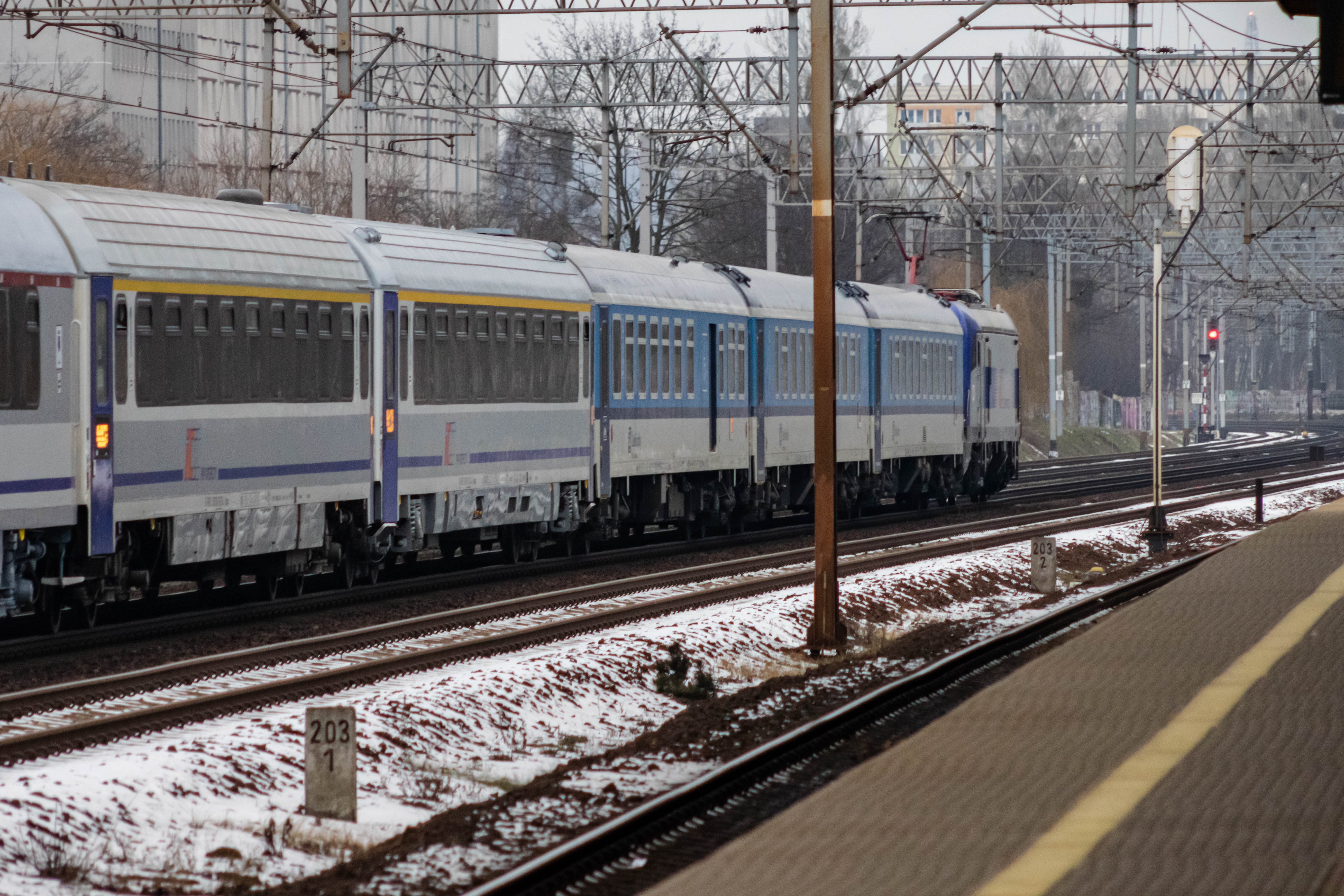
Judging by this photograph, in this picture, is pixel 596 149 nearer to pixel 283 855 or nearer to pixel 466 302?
pixel 466 302

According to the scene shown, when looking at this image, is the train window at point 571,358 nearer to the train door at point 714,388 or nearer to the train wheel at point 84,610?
the train door at point 714,388

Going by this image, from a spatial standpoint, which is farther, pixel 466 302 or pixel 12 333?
pixel 466 302

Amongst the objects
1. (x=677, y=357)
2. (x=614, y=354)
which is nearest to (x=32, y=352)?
(x=614, y=354)

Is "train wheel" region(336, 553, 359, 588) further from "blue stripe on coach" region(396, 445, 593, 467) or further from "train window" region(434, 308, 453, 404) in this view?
"train window" region(434, 308, 453, 404)

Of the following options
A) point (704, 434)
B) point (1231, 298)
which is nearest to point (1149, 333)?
point (1231, 298)

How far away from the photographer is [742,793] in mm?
10562

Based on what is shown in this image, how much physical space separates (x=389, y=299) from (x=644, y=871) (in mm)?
12348

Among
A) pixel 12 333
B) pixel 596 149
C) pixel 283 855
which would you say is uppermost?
pixel 596 149

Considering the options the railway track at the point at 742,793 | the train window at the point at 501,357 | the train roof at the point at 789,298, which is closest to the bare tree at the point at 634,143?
the train roof at the point at 789,298

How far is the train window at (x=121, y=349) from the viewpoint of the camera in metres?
16.4

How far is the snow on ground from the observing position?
8.93 meters

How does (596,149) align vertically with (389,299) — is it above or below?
above

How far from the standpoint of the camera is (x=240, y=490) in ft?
58.7

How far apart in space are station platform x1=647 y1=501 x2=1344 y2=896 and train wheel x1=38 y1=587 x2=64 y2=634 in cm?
792
